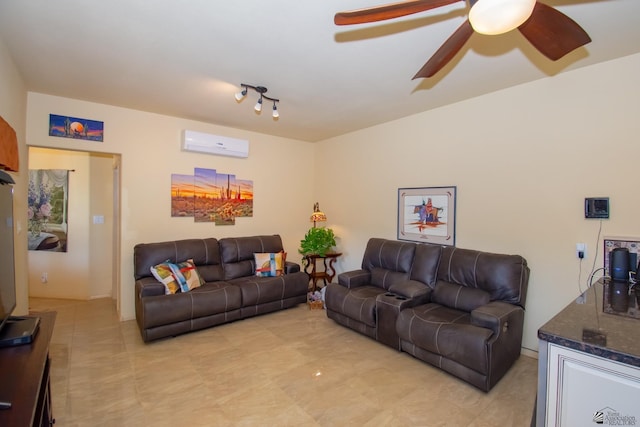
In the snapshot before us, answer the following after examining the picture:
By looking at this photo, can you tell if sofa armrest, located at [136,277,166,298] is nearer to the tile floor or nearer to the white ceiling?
the tile floor

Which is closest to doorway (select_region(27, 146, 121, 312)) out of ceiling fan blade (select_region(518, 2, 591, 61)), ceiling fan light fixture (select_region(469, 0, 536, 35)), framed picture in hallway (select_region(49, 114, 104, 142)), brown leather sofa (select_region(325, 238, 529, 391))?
framed picture in hallway (select_region(49, 114, 104, 142))

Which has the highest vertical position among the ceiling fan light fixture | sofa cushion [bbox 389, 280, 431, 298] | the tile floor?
the ceiling fan light fixture

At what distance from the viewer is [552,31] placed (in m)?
1.42

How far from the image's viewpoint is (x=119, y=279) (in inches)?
147

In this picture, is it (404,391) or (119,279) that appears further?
(119,279)

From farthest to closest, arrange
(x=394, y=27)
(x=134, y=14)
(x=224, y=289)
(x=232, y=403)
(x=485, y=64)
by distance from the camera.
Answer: (x=224, y=289), (x=485, y=64), (x=232, y=403), (x=394, y=27), (x=134, y=14)

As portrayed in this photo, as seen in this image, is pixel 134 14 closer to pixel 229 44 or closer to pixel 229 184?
pixel 229 44

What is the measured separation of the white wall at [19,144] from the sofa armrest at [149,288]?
94cm

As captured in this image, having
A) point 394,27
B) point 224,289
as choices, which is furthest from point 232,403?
point 394,27

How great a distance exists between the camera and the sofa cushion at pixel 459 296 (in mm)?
2773

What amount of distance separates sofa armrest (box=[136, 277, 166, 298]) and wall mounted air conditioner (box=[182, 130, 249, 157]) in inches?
70.2

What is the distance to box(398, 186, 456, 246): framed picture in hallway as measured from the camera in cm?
342

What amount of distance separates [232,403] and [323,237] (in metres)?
2.59

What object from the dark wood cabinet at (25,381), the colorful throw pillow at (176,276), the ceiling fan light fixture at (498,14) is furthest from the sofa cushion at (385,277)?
the dark wood cabinet at (25,381)
